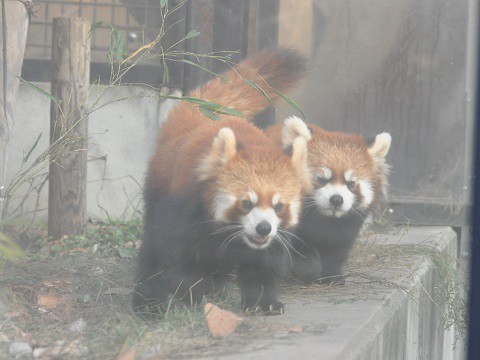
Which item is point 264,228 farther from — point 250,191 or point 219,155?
point 219,155

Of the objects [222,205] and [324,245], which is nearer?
[222,205]

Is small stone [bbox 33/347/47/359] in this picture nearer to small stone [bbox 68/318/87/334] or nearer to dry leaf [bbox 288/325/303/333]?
small stone [bbox 68/318/87/334]

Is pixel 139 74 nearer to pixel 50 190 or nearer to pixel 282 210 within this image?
pixel 50 190

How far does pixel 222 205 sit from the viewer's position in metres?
3.68

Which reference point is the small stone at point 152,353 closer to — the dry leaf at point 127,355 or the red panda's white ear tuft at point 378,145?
the dry leaf at point 127,355

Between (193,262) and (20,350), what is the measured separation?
880 millimetres

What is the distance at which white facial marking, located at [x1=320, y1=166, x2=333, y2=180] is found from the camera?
461cm

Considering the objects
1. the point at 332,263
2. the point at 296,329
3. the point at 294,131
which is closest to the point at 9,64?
the point at 294,131

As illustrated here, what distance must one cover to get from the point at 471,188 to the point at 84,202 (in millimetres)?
2969

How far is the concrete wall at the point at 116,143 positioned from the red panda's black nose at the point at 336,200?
88.8 inches

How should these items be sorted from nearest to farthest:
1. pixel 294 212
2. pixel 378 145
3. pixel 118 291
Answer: pixel 294 212, pixel 118 291, pixel 378 145

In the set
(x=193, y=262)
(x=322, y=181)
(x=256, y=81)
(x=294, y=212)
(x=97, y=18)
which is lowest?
(x=193, y=262)

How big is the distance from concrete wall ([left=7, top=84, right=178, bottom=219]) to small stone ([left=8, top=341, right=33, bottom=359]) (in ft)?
10.6

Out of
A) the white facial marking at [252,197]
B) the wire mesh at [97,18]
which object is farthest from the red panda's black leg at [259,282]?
the wire mesh at [97,18]
